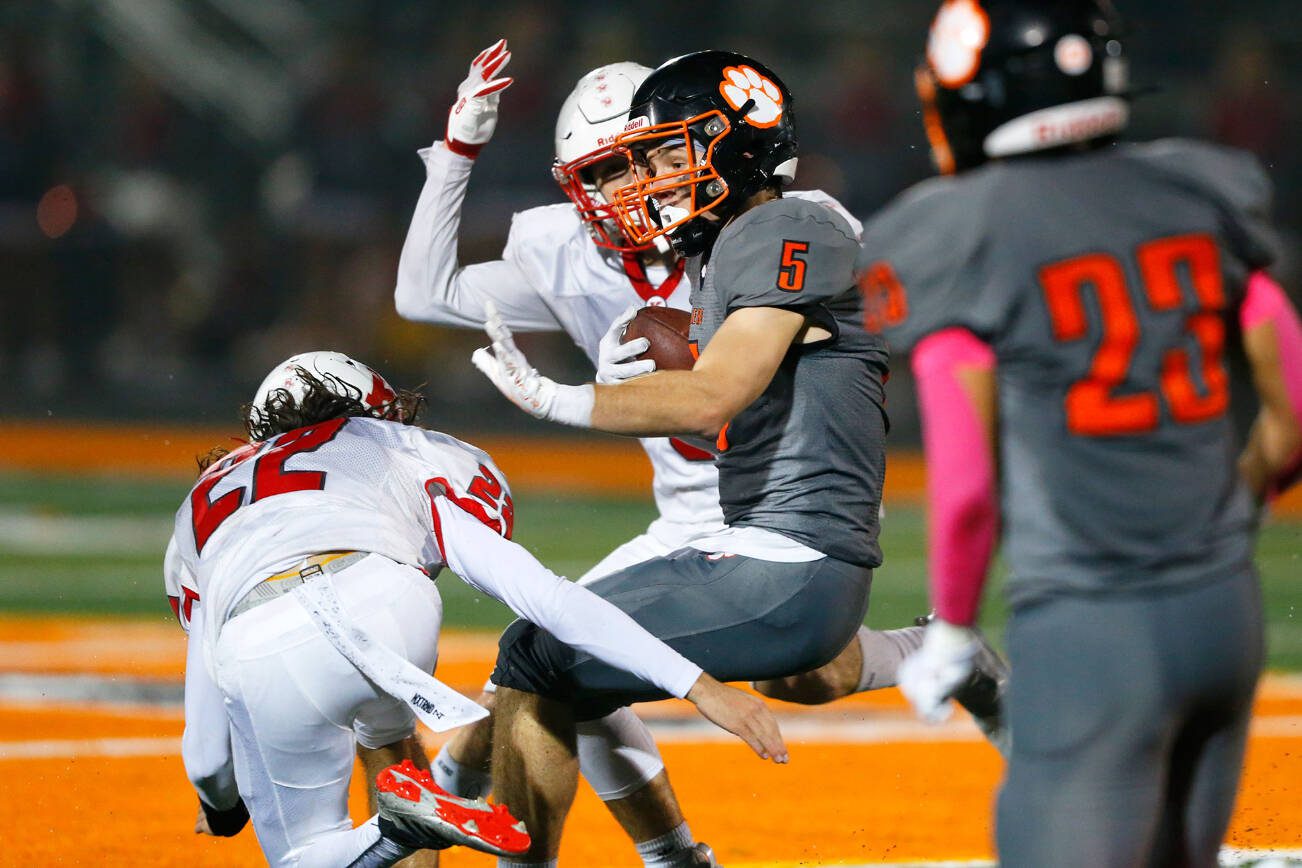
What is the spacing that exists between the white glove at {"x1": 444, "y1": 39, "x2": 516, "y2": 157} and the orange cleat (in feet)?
5.20

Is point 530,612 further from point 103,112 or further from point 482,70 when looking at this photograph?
point 103,112

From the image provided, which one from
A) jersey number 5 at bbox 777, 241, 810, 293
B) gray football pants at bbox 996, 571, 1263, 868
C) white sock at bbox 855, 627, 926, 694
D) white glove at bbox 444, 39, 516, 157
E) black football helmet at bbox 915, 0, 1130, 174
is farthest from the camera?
white glove at bbox 444, 39, 516, 157

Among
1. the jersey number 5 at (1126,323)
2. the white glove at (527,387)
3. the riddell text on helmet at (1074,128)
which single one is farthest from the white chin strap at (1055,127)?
the white glove at (527,387)

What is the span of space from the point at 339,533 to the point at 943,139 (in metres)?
1.30

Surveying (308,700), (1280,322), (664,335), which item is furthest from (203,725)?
(1280,322)

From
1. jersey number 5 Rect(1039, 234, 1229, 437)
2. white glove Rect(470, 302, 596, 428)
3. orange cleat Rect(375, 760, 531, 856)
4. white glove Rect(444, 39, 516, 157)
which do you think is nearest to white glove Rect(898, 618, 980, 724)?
jersey number 5 Rect(1039, 234, 1229, 437)

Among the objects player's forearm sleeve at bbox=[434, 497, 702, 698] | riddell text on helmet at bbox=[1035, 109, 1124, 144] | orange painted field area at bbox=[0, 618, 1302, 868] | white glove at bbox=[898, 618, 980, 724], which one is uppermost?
riddell text on helmet at bbox=[1035, 109, 1124, 144]

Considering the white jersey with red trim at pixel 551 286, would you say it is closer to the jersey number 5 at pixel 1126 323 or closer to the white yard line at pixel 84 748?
the white yard line at pixel 84 748

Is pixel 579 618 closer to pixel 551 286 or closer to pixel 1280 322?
pixel 1280 322

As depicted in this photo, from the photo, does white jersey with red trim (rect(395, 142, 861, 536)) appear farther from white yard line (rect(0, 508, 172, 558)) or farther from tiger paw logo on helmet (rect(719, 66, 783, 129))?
white yard line (rect(0, 508, 172, 558))

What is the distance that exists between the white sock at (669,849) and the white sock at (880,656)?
1.70 feet

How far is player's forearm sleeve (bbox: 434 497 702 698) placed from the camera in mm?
2785

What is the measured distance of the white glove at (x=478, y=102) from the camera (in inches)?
148

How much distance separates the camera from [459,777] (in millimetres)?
3502
